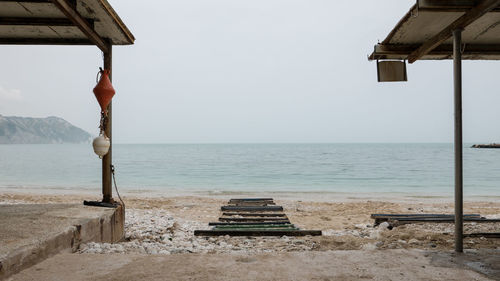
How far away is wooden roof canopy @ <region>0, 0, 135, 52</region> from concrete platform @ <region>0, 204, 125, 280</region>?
Answer: 2769 millimetres

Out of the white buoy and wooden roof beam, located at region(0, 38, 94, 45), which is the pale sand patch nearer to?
the white buoy

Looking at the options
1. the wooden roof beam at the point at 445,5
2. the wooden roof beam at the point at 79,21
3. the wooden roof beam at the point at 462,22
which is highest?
the wooden roof beam at the point at 79,21

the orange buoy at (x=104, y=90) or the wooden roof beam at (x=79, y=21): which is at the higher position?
the wooden roof beam at (x=79, y=21)

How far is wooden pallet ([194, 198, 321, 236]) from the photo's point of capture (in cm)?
629

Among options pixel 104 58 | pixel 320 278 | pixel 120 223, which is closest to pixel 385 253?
pixel 320 278

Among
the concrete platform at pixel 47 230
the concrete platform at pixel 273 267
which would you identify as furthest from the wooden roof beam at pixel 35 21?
the concrete platform at pixel 273 267

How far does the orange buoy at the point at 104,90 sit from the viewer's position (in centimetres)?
545

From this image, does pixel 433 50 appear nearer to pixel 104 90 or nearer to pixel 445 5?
pixel 445 5

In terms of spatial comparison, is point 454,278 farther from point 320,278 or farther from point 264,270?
point 264,270

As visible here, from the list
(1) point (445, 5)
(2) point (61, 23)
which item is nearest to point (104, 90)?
(2) point (61, 23)

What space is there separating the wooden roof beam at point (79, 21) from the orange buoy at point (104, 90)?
1.61ft

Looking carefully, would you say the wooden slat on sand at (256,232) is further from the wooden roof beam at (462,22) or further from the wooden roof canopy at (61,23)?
the wooden roof canopy at (61,23)

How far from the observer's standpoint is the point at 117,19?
204 inches

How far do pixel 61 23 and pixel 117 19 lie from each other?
96 cm
